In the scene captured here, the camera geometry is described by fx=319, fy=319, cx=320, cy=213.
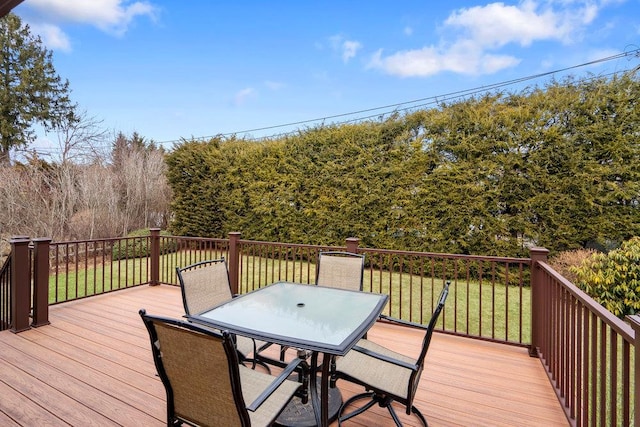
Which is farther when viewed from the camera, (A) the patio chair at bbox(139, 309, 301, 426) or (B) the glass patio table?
(B) the glass patio table

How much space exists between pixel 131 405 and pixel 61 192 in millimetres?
8706

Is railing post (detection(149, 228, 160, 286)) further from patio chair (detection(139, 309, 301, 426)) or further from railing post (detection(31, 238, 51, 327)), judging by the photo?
patio chair (detection(139, 309, 301, 426))

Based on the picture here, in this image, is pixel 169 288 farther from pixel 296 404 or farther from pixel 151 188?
pixel 151 188

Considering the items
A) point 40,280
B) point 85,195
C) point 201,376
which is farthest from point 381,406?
point 85,195

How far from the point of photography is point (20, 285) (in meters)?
3.54

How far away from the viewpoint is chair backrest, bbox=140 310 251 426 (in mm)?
1329

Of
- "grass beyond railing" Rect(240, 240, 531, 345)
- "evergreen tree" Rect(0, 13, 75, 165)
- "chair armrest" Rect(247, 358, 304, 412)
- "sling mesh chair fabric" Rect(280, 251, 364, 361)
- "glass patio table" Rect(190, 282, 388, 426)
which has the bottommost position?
"grass beyond railing" Rect(240, 240, 531, 345)

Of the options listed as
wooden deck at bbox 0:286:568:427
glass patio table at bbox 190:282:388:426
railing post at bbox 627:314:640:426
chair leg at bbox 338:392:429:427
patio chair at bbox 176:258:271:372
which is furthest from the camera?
patio chair at bbox 176:258:271:372

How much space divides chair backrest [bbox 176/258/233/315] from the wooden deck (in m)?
0.68

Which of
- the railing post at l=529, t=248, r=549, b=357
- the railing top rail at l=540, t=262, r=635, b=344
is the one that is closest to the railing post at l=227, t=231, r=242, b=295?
the railing post at l=529, t=248, r=549, b=357

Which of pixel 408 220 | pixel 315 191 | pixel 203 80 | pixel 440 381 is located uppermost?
pixel 203 80

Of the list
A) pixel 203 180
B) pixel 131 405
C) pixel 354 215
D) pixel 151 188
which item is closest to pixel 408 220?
pixel 354 215

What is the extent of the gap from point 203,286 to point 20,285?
2479 millimetres

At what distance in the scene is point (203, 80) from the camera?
33.0 feet
